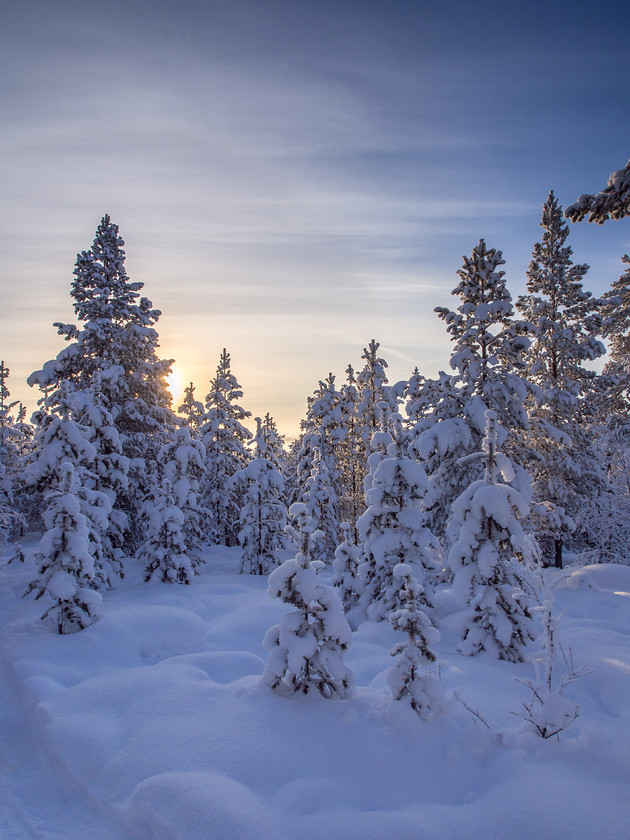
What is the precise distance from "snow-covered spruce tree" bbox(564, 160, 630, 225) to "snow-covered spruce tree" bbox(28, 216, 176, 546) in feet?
57.7

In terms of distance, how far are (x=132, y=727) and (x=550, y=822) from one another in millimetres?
5402

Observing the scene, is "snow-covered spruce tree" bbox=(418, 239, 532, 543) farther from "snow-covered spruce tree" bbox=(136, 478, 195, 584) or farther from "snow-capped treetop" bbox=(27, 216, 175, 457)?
"snow-capped treetop" bbox=(27, 216, 175, 457)

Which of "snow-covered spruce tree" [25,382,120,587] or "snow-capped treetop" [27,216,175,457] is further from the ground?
"snow-capped treetop" [27,216,175,457]

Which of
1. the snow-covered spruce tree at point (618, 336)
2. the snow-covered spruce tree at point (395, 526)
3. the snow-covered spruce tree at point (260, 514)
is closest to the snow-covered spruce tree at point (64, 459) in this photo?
the snow-covered spruce tree at point (260, 514)

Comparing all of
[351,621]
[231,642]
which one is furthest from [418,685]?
[351,621]

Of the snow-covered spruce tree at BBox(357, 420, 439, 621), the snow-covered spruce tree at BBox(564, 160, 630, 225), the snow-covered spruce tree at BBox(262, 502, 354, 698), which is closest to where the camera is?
the snow-covered spruce tree at BBox(564, 160, 630, 225)

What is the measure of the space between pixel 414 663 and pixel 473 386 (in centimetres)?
1261

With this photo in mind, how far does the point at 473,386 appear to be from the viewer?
59.1ft

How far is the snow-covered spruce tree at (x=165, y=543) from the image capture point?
59.6 feet

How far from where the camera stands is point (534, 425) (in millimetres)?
20031

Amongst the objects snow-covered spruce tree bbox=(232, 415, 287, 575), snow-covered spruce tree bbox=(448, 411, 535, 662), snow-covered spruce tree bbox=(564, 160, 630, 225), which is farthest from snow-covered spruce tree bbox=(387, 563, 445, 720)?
snow-covered spruce tree bbox=(232, 415, 287, 575)

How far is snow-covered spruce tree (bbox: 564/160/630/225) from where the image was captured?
227 inches

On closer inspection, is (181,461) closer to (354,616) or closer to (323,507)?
(354,616)

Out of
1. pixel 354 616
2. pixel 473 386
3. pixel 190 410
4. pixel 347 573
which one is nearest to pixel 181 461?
Answer: pixel 347 573
